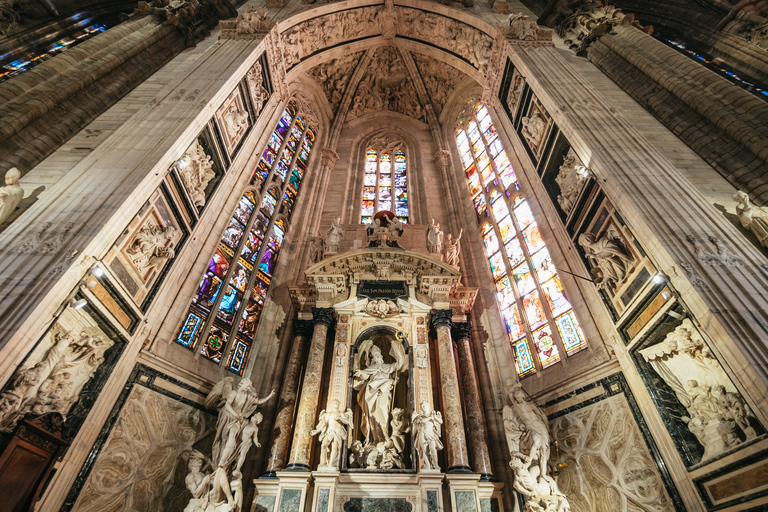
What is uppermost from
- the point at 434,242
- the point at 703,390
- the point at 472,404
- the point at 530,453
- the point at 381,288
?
the point at 434,242

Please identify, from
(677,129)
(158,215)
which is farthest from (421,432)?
(677,129)

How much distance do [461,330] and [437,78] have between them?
1318 centimetres

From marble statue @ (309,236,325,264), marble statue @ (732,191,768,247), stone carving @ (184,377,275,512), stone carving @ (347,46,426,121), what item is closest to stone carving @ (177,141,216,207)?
marble statue @ (309,236,325,264)

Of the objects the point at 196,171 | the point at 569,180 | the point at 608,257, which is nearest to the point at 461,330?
the point at 608,257

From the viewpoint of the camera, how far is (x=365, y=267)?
926 centimetres

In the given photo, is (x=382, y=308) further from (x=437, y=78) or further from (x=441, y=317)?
(x=437, y=78)

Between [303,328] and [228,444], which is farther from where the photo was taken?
[303,328]

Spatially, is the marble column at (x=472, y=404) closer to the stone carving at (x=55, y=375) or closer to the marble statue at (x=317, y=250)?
the marble statue at (x=317, y=250)

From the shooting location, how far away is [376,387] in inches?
303

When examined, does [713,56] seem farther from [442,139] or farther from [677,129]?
[442,139]

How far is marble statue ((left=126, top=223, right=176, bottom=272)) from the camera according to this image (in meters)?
6.38

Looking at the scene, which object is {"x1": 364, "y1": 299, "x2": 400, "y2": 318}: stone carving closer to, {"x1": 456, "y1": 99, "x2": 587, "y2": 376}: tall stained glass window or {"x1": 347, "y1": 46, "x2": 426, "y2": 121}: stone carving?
{"x1": 456, "y1": 99, "x2": 587, "y2": 376}: tall stained glass window

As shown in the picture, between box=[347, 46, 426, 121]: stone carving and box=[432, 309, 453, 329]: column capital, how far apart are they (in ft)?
40.3

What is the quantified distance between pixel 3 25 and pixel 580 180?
1472 cm
